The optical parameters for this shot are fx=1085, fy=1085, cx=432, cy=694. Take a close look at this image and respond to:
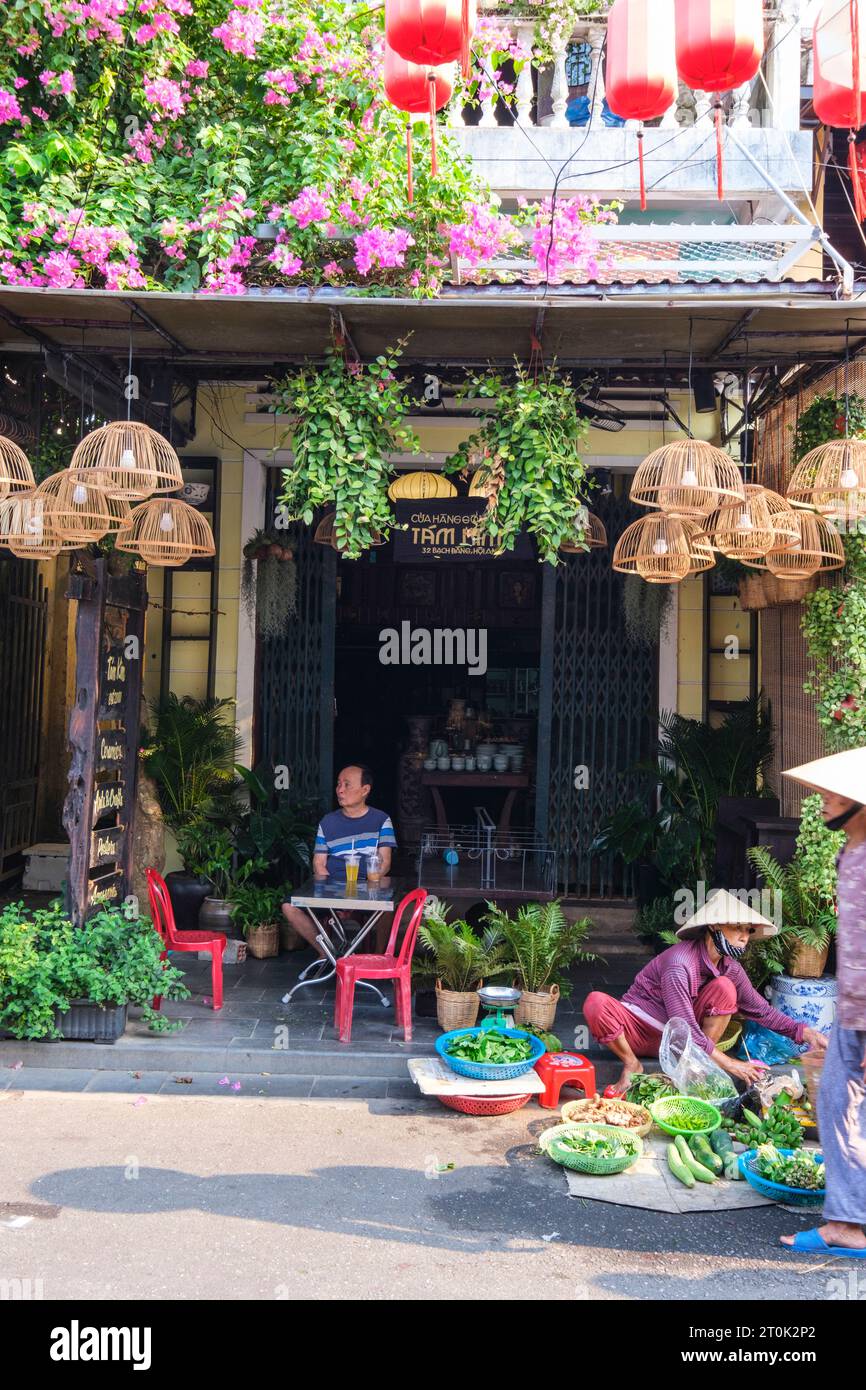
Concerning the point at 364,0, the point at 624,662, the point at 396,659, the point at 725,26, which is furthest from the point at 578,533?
the point at 396,659

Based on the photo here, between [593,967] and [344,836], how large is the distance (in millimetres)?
2552

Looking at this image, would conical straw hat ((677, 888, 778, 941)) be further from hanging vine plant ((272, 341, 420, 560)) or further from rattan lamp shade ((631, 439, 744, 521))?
hanging vine plant ((272, 341, 420, 560))

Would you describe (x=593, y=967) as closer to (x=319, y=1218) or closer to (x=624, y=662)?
(x=624, y=662)

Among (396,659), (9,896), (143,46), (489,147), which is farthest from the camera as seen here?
(396,659)

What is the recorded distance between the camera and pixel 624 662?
10.1 m

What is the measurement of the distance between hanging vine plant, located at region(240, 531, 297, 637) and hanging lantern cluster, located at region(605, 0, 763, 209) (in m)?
4.76

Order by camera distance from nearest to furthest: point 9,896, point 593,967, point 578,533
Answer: point 578,533, point 593,967, point 9,896

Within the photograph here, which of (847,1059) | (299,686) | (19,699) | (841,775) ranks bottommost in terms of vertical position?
(847,1059)

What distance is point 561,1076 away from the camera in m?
6.30

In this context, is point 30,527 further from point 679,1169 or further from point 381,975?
point 679,1169

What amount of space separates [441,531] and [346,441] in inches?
93.0

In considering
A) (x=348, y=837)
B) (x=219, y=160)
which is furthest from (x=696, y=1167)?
(x=219, y=160)

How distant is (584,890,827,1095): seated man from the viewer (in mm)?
6094

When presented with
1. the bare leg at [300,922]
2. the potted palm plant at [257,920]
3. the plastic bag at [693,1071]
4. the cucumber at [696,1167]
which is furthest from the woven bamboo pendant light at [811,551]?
the potted palm plant at [257,920]
